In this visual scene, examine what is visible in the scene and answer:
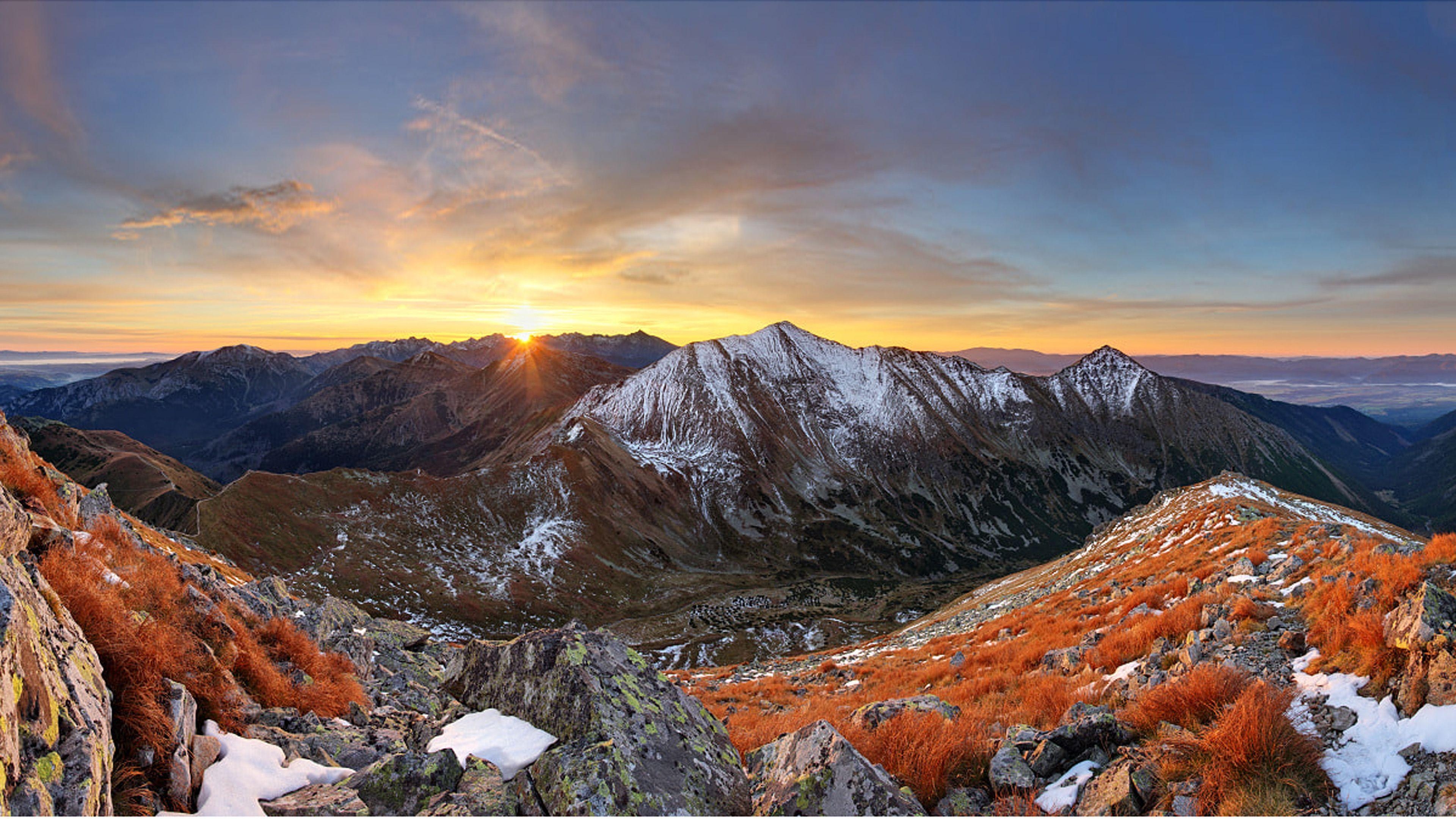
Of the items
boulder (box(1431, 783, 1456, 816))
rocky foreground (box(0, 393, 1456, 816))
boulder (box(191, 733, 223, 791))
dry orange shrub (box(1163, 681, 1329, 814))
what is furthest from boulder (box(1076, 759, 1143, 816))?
boulder (box(191, 733, 223, 791))

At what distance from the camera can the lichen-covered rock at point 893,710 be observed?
930 centimetres

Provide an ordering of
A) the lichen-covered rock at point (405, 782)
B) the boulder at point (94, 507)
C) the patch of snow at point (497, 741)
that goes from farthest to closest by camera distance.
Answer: the boulder at point (94, 507), the patch of snow at point (497, 741), the lichen-covered rock at point (405, 782)

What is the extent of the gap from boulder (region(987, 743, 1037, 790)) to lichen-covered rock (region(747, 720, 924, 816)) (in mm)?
1214

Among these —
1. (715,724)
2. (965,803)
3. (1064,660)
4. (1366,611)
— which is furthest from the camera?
(1064,660)

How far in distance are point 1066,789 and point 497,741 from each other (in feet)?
24.8

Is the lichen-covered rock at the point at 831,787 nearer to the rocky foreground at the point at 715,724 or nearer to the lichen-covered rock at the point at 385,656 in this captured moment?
the rocky foreground at the point at 715,724

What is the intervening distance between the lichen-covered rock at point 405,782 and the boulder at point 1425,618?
11957 millimetres

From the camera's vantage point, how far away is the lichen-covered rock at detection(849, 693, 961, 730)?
9.30 metres

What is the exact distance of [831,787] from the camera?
259 inches

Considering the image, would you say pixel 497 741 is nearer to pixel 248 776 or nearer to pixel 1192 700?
pixel 248 776

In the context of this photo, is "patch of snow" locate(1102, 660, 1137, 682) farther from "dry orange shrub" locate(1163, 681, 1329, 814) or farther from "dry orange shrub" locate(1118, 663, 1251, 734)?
"dry orange shrub" locate(1163, 681, 1329, 814)

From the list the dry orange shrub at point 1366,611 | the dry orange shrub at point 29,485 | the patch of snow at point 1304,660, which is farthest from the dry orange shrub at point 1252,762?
the dry orange shrub at point 29,485

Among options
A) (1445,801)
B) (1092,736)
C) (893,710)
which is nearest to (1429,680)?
(1445,801)

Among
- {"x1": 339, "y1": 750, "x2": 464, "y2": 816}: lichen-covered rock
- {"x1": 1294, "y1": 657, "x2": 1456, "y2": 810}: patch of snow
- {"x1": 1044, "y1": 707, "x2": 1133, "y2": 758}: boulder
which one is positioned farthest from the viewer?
{"x1": 1044, "y1": 707, "x2": 1133, "y2": 758}: boulder
